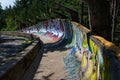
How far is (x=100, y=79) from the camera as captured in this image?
8.81 metres

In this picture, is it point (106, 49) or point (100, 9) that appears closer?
point (106, 49)

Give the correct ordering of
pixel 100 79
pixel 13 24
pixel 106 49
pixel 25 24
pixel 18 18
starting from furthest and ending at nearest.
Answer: pixel 13 24 → pixel 18 18 → pixel 25 24 → pixel 100 79 → pixel 106 49

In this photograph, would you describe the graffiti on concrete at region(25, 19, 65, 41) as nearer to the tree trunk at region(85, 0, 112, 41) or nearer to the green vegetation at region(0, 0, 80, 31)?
the tree trunk at region(85, 0, 112, 41)

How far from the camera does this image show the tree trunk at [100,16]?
1217 cm

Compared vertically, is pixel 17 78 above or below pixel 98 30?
below

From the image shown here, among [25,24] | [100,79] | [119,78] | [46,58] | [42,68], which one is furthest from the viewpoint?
[25,24]

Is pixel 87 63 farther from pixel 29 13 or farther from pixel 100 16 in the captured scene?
pixel 29 13

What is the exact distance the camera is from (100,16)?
12359 mm

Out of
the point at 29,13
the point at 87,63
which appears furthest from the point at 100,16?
the point at 29,13

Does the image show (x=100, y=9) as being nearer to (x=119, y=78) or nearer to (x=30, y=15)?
(x=119, y=78)

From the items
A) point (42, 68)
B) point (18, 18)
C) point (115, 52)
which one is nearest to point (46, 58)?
point (42, 68)

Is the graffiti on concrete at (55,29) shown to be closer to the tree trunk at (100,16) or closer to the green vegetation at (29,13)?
the tree trunk at (100,16)

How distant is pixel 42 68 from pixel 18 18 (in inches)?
4280

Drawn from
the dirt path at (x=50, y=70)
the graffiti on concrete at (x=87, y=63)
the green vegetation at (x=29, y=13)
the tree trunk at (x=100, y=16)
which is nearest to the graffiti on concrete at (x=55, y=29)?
the dirt path at (x=50, y=70)
